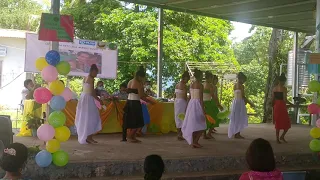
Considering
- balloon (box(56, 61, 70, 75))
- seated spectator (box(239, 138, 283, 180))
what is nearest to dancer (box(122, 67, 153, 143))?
balloon (box(56, 61, 70, 75))

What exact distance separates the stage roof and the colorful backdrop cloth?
2727mm

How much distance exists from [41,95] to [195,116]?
3078 mm

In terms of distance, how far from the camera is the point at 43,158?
5027 millimetres

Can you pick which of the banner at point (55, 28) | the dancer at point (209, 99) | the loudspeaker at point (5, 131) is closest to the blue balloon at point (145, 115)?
the dancer at point (209, 99)

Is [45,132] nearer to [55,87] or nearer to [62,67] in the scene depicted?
[55,87]

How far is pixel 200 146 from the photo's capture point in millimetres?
7320

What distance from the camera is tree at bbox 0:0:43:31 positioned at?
20.6m

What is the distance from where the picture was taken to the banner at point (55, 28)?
546 centimetres

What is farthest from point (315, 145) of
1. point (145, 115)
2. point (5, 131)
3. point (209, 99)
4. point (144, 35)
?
point (144, 35)

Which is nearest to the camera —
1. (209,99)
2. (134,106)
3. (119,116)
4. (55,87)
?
(55,87)

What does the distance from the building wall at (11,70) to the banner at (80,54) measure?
290 inches

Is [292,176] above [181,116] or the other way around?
the other way around

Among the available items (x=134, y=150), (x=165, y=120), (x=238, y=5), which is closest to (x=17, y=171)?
(x=134, y=150)

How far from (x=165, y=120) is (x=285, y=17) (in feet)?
18.0
